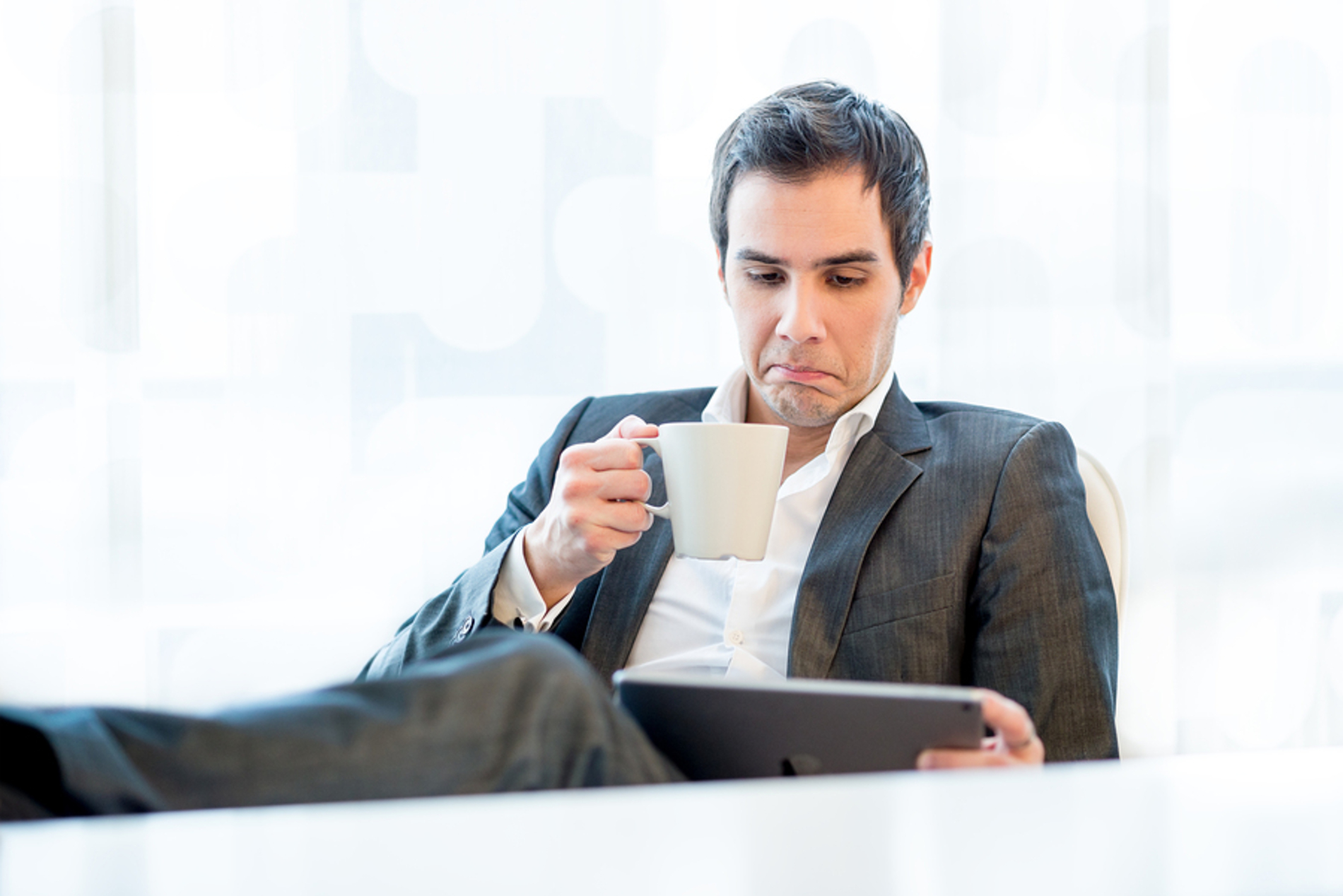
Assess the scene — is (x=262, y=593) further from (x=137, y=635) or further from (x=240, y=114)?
(x=240, y=114)

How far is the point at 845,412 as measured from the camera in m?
1.39

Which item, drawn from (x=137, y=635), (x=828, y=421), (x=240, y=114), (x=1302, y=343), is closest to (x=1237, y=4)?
(x=1302, y=343)

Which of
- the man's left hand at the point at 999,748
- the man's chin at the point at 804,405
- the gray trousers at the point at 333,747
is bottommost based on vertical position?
the man's left hand at the point at 999,748

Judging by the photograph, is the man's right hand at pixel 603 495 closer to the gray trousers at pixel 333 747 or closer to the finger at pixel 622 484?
the finger at pixel 622 484

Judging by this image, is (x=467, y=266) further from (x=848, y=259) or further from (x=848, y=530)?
(x=848, y=530)

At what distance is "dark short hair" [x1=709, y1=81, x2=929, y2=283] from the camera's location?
133cm

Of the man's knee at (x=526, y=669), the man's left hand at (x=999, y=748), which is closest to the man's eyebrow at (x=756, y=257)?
the man's left hand at (x=999, y=748)

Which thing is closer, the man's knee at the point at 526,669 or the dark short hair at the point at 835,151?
the man's knee at the point at 526,669

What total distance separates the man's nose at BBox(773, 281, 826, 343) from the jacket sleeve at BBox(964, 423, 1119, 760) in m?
0.28

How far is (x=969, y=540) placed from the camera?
3.93ft

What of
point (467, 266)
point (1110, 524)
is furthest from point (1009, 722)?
point (467, 266)

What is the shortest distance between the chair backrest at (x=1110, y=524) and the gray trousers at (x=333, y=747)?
846mm

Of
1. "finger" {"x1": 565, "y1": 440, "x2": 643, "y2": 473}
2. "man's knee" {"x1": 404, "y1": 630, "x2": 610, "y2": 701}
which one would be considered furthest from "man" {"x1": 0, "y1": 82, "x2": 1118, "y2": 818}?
"man's knee" {"x1": 404, "y1": 630, "x2": 610, "y2": 701}

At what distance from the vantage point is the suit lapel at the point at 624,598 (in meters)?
1.29
